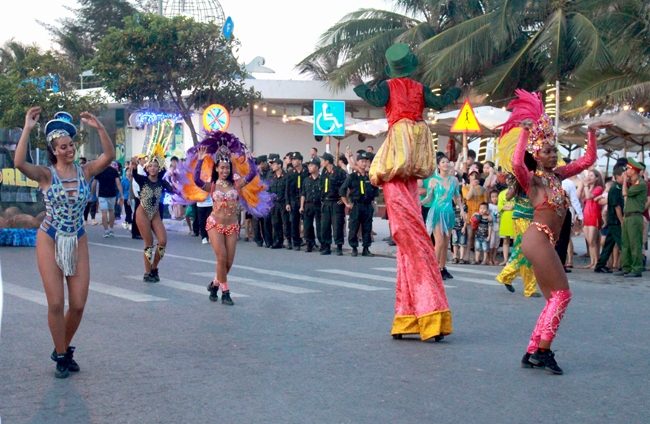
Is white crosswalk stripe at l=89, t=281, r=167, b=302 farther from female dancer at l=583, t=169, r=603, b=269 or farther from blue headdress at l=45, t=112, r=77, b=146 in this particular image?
female dancer at l=583, t=169, r=603, b=269

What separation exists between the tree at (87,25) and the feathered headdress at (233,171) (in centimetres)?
4810

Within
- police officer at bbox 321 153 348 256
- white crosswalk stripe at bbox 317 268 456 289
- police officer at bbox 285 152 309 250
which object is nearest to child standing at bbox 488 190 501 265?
white crosswalk stripe at bbox 317 268 456 289

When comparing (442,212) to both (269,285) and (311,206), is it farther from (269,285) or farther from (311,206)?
(311,206)

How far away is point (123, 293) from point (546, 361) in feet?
20.8

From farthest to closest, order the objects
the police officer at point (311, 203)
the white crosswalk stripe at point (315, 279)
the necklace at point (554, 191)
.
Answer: the police officer at point (311, 203), the white crosswalk stripe at point (315, 279), the necklace at point (554, 191)

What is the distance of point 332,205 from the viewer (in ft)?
59.3

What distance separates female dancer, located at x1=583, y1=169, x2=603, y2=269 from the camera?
15164 millimetres

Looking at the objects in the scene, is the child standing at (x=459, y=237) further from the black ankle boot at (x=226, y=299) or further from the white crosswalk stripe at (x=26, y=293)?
the white crosswalk stripe at (x=26, y=293)

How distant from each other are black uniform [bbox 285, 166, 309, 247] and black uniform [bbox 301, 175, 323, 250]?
16.3 inches

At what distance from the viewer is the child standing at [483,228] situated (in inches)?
611

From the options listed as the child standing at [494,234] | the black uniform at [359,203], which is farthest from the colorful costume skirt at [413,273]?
the black uniform at [359,203]

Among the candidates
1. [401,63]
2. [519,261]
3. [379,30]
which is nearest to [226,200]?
[401,63]

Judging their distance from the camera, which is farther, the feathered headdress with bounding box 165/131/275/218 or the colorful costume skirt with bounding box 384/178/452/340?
the feathered headdress with bounding box 165/131/275/218

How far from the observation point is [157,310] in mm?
9773
